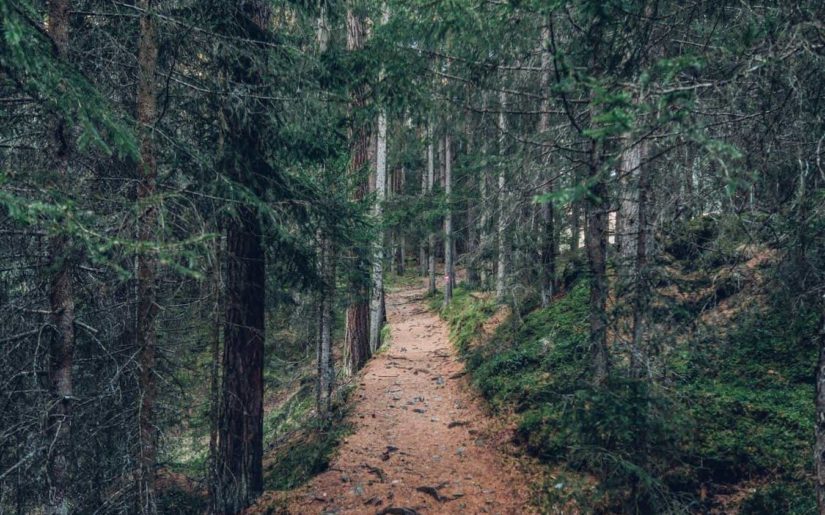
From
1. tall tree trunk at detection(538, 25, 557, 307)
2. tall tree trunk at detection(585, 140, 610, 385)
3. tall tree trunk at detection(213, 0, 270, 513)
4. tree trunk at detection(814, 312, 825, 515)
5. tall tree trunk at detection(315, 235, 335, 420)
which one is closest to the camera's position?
tree trunk at detection(814, 312, 825, 515)

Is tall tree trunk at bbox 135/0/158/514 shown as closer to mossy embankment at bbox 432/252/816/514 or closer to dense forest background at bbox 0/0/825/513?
dense forest background at bbox 0/0/825/513

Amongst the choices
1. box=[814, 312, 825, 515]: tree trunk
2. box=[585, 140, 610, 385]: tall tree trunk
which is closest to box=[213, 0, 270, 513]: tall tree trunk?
box=[585, 140, 610, 385]: tall tree trunk

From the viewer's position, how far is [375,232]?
29.1 feet

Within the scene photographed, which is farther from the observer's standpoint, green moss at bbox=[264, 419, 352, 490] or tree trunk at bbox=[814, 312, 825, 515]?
green moss at bbox=[264, 419, 352, 490]

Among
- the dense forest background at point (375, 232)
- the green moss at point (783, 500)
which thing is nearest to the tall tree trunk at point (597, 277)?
the dense forest background at point (375, 232)

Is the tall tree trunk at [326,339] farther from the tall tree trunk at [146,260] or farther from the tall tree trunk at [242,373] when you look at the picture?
the tall tree trunk at [146,260]

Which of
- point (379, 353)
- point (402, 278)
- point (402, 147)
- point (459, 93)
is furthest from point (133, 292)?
point (402, 278)

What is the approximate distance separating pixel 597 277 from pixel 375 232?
5.16 m

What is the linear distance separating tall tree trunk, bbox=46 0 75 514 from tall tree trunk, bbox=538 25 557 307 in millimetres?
5327

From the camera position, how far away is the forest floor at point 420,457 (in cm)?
647

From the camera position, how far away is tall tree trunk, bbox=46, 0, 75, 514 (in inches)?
170

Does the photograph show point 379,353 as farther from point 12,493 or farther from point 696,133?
point 696,133

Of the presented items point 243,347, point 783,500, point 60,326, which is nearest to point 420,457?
point 243,347

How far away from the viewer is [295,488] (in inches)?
281
